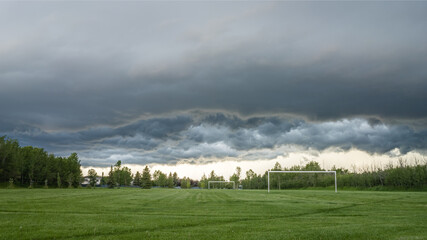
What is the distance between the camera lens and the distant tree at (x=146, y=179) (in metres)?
127

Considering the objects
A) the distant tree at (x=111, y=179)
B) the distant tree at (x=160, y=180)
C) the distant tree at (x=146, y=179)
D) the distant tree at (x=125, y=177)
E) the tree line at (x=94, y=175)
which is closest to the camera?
the tree line at (x=94, y=175)

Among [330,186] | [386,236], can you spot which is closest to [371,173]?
[330,186]

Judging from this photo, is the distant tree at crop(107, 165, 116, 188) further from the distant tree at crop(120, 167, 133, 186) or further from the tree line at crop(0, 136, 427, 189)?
the distant tree at crop(120, 167, 133, 186)

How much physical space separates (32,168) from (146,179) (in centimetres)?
4611

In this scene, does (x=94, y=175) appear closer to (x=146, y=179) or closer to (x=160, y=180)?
(x=146, y=179)

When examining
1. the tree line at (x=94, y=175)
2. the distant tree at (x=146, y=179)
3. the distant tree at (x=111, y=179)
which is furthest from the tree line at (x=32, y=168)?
the distant tree at (x=146, y=179)

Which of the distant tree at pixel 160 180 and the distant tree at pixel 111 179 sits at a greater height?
the distant tree at pixel 111 179

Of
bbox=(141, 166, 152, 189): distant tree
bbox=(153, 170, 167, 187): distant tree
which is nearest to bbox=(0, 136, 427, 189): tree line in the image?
bbox=(141, 166, 152, 189): distant tree

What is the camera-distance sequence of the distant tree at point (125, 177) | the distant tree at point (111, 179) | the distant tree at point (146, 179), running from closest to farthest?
the distant tree at point (111, 179) → the distant tree at point (146, 179) → the distant tree at point (125, 177)

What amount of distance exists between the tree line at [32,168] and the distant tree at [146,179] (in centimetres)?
2596

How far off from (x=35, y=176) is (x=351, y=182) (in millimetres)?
94959

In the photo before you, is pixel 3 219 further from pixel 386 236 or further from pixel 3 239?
pixel 386 236

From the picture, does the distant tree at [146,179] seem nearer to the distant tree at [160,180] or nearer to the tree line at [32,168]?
the tree line at [32,168]

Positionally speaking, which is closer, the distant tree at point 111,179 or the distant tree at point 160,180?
the distant tree at point 111,179
